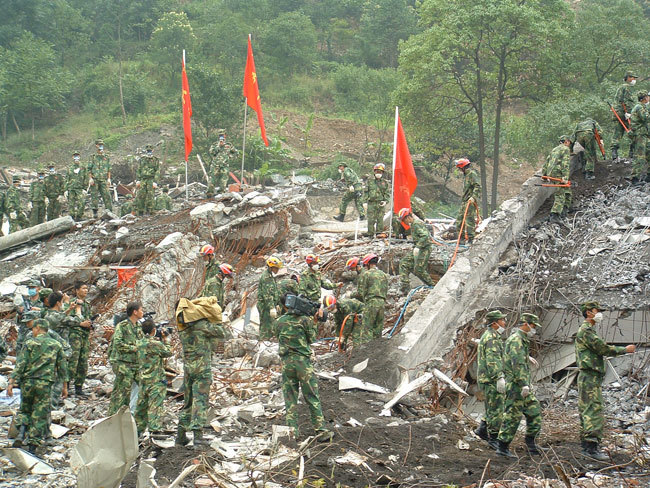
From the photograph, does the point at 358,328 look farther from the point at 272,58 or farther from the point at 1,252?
the point at 272,58

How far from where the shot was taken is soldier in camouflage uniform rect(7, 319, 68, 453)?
7320mm

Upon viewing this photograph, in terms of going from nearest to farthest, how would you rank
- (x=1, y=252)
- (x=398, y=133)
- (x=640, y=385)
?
(x=640, y=385), (x=398, y=133), (x=1, y=252)

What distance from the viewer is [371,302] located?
10.1 m

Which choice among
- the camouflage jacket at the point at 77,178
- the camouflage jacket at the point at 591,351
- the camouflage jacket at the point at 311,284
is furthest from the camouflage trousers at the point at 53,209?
the camouflage jacket at the point at 591,351

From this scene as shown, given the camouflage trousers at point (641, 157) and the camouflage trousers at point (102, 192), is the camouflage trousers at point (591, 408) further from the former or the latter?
the camouflage trousers at point (102, 192)

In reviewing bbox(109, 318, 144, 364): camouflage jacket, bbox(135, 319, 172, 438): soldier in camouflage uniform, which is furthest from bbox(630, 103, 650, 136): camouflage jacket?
bbox(109, 318, 144, 364): camouflage jacket

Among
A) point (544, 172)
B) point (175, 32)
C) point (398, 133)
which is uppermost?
point (175, 32)

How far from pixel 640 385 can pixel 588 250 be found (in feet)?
9.84

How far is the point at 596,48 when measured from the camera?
25.1m

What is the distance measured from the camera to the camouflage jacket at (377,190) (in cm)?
1463

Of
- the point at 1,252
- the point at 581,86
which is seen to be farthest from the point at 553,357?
the point at 581,86

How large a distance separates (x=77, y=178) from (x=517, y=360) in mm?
13646

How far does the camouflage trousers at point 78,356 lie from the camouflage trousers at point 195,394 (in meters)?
2.64

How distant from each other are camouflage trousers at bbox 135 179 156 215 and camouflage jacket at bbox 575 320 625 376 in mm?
12110
